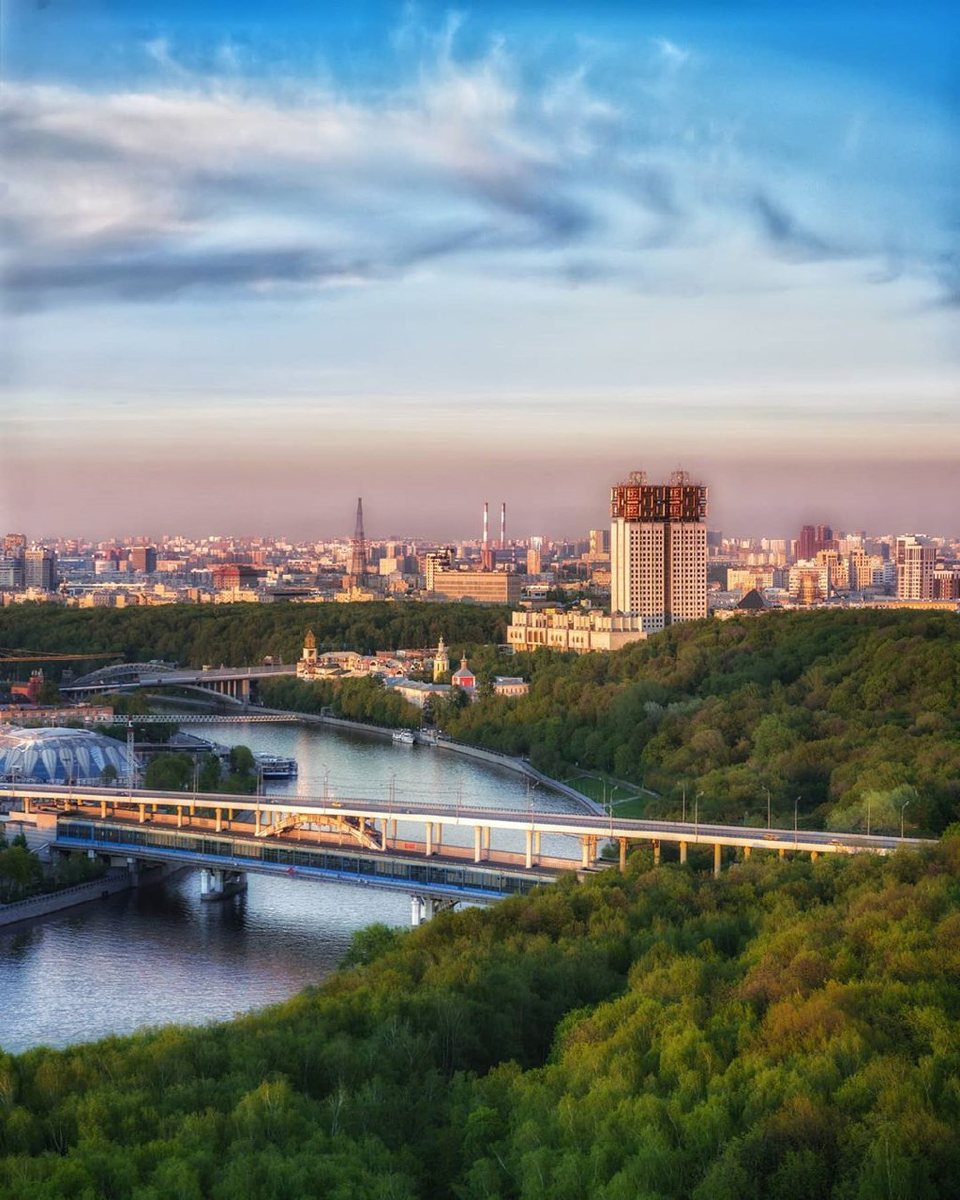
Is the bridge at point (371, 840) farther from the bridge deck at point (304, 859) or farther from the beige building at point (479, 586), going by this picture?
the beige building at point (479, 586)

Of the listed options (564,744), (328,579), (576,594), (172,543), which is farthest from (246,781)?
(172,543)

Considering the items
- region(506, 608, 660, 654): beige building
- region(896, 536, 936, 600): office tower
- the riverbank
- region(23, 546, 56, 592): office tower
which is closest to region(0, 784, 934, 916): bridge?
the riverbank

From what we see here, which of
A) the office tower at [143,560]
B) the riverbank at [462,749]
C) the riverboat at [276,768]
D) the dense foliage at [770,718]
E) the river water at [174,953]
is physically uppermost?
the office tower at [143,560]

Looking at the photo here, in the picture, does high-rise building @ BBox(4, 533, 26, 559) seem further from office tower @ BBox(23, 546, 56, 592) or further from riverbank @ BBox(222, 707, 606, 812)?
riverbank @ BBox(222, 707, 606, 812)

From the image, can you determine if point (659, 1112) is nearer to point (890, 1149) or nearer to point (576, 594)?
point (890, 1149)

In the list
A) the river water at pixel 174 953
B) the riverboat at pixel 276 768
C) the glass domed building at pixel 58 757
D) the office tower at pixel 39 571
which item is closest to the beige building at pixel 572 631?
the riverboat at pixel 276 768

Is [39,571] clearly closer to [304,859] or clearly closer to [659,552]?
[659,552]
